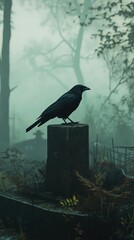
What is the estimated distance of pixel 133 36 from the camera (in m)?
16.6

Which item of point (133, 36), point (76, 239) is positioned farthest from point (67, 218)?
point (133, 36)

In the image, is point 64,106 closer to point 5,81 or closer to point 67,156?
point 67,156

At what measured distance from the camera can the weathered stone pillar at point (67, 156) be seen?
23.4ft

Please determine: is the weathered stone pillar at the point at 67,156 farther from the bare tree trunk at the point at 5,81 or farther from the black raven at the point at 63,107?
the bare tree trunk at the point at 5,81

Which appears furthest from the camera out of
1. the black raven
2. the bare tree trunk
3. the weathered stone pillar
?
the bare tree trunk

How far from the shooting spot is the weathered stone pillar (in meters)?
7.12

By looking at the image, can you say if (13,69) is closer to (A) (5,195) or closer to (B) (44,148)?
(B) (44,148)

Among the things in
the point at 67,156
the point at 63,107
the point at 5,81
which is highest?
the point at 5,81

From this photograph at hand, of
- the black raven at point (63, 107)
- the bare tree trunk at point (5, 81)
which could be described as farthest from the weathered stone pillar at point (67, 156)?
the bare tree trunk at point (5, 81)

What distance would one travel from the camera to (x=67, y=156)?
711 cm

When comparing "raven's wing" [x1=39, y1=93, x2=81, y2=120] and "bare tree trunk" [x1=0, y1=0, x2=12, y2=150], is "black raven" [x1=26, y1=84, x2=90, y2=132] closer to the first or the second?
"raven's wing" [x1=39, y1=93, x2=81, y2=120]

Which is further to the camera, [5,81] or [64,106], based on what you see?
[5,81]

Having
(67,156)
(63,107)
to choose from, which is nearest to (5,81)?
(63,107)

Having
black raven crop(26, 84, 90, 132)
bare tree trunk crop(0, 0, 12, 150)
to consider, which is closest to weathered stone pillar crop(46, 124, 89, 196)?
black raven crop(26, 84, 90, 132)
